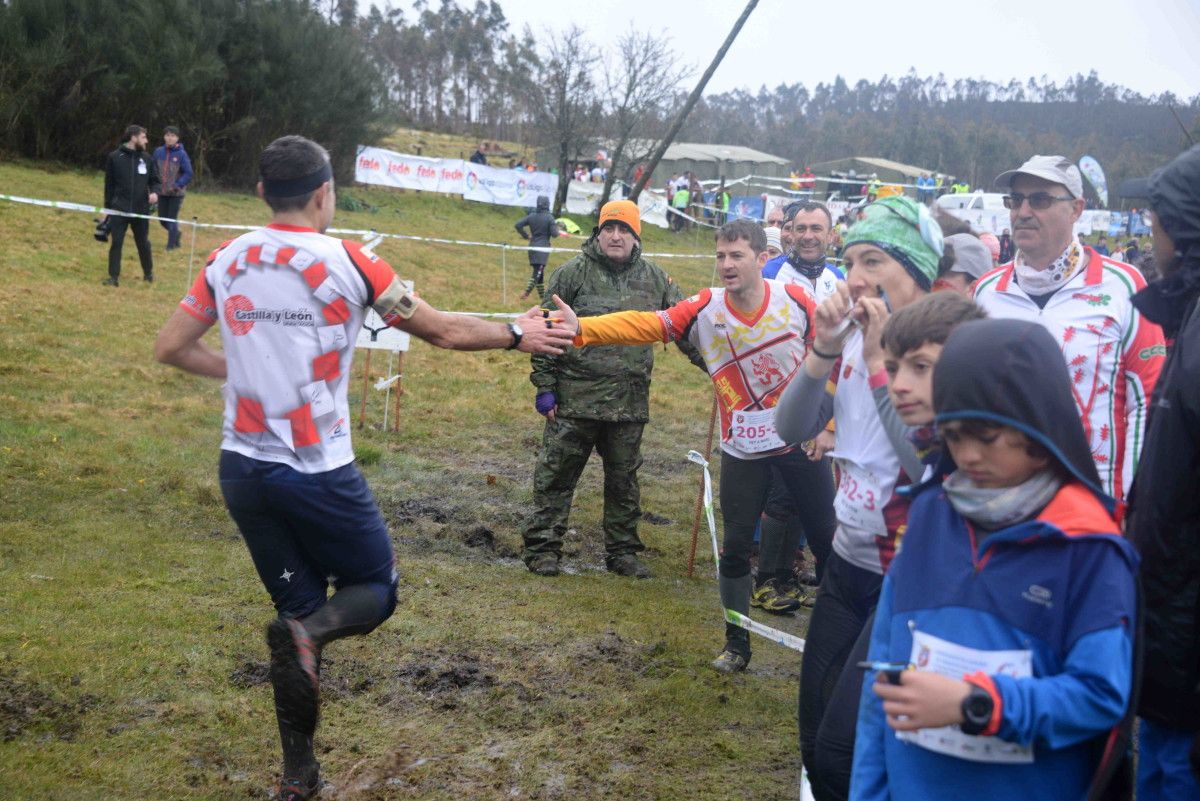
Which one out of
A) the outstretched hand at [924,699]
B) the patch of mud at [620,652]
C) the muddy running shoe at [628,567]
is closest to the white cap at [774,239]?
the muddy running shoe at [628,567]

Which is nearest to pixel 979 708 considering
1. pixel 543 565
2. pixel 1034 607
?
pixel 1034 607

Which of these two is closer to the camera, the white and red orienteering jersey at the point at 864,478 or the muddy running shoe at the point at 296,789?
the white and red orienteering jersey at the point at 864,478

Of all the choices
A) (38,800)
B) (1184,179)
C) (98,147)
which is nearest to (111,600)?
(38,800)

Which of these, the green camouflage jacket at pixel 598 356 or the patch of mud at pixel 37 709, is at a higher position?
the green camouflage jacket at pixel 598 356

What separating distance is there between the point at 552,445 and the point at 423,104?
70598 millimetres

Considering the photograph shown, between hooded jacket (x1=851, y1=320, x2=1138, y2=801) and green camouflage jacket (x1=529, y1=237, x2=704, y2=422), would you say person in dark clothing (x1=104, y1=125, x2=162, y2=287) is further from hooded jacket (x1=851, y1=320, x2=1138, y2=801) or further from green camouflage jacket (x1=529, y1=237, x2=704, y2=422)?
hooded jacket (x1=851, y1=320, x2=1138, y2=801)

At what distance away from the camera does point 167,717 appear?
434 centimetres

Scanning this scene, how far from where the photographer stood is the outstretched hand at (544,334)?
4.44 metres

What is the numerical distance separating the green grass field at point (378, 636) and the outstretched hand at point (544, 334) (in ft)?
5.19

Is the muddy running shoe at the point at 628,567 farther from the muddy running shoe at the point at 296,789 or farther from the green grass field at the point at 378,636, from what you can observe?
the muddy running shoe at the point at 296,789

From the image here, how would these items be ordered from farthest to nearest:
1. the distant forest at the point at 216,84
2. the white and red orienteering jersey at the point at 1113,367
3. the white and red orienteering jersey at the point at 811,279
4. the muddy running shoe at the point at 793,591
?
the distant forest at the point at 216,84
the white and red orienteering jersey at the point at 811,279
the muddy running shoe at the point at 793,591
the white and red orienteering jersey at the point at 1113,367

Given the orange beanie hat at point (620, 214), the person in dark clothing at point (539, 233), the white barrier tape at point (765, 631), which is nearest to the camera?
the white barrier tape at point (765, 631)

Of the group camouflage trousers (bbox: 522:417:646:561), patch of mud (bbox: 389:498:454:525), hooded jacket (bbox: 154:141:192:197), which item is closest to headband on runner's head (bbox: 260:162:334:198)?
camouflage trousers (bbox: 522:417:646:561)

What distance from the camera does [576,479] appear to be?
7004 millimetres
